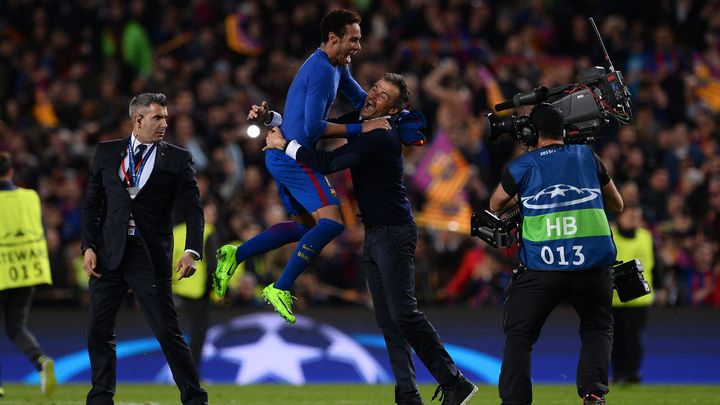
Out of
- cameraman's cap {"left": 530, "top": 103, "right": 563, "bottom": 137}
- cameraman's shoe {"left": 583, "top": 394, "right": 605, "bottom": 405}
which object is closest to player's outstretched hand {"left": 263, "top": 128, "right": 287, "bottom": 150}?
cameraman's cap {"left": 530, "top": 103, "right": 563, "bottom": 137}

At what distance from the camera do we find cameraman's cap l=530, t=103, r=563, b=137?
8.08 metres

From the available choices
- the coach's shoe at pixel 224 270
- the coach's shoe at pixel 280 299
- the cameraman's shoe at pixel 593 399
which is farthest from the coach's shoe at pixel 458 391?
the coach's shoe at pixel 224 270

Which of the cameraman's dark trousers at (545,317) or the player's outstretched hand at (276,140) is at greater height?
the player's outstretched hand at (276,140)

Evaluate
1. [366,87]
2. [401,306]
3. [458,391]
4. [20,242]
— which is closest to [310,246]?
[401,306]

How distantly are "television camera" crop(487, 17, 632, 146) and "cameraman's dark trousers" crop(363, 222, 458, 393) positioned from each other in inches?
41.9

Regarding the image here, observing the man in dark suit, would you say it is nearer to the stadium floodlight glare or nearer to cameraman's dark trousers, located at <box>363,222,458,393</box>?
the stadium floodlight glare

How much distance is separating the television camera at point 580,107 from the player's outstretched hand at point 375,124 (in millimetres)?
769

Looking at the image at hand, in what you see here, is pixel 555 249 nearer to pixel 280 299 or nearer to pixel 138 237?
pixel 280 299

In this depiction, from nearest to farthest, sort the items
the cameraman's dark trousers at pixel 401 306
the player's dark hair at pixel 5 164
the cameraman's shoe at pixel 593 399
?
the cameraman's shoe at pixel 593 399 → the cameraman's dark trousers at pixel 401 306 → the player's dark hair at pixel 5 164

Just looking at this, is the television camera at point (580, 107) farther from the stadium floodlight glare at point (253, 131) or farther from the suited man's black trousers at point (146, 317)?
the suited man's black trousers at point (146, 317)

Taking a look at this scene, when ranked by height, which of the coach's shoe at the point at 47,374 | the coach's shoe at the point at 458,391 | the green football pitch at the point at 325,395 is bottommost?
the green football pitch at the point at 325,395

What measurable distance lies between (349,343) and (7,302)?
13.7 ft

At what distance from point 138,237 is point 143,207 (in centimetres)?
21

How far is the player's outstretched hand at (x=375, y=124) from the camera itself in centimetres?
870
